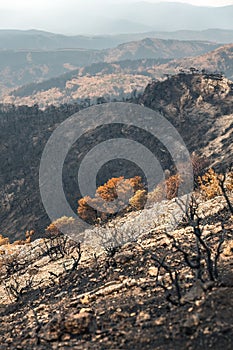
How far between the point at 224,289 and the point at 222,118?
17954 centimetres

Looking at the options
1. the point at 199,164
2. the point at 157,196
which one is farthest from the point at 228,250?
the point at 199,164

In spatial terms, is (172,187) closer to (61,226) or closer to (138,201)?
(138,201)

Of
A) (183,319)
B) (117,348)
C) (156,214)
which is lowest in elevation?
(156,214)

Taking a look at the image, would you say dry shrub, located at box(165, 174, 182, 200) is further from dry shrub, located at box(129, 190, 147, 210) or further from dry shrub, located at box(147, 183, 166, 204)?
dry shrub, located at box(129, 190, 147, 210)

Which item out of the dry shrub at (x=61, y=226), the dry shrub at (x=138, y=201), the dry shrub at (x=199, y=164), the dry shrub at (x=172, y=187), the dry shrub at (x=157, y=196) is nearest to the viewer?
the dry shrub at (x=138, y=201)

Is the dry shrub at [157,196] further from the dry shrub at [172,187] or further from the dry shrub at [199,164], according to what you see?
the dry shrub at [199,164]

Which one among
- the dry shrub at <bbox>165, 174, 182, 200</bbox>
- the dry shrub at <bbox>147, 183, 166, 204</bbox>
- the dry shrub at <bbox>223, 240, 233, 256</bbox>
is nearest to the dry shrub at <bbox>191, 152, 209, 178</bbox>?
the dry shrub at <bbox>165, 174, 182, 200</bbox>

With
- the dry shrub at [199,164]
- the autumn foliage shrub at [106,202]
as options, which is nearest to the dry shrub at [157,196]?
the autumn foliage shrub at [106,202]

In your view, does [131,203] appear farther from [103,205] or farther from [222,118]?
[222,118]

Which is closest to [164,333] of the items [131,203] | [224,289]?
[224,289]

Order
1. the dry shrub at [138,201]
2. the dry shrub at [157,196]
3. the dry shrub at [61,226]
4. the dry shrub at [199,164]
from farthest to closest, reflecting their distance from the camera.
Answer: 1. the dry shrub at [199,164]
2. the dry shrub at [61,226]
3. the dry shrub at [157,196]
4. the dry shrub at [138,201]

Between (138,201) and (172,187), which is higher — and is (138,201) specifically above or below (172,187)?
below

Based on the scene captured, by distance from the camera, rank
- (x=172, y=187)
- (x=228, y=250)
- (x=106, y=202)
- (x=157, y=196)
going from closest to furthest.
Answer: (x=228, y=250), (x=157, y=196), (x=172, y=187), (x=106, y=202)

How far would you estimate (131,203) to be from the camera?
369 feet
